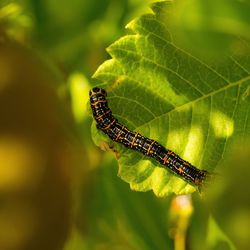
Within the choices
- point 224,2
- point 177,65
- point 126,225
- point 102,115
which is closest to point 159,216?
point 126,225

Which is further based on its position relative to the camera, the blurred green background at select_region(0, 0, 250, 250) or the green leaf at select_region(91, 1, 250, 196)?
the blurred green background at select_region(0, 0, 250, 250)

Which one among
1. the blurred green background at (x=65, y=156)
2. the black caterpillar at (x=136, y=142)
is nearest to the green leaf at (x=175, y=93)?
the black caterpillar at (x=136, y=142)

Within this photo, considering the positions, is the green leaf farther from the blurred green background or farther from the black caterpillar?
the blurred green background

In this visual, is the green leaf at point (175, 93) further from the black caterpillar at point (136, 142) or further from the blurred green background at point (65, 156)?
the blurred green background at point (65, 156)

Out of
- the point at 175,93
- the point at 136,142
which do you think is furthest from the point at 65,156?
the point at 175,93

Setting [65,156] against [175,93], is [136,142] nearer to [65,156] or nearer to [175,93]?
[175,93]

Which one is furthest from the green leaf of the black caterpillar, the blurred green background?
the blurred green background
